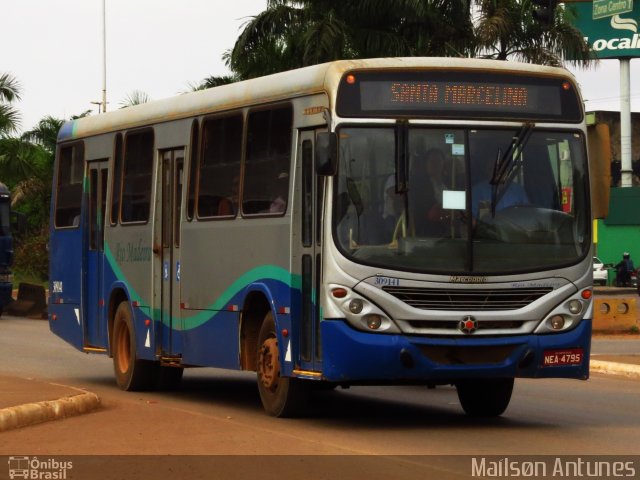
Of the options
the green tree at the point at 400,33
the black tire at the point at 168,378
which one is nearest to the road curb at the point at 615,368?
the black tire at the point at 168,378

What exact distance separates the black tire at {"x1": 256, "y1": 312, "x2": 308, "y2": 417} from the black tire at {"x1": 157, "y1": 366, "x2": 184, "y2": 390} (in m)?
3.48

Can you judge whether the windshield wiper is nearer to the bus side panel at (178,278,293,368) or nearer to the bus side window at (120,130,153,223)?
the bus side panel at (178,278,293,368)

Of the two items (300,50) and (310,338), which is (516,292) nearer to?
(310,338)

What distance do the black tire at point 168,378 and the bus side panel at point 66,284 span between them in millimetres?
1750

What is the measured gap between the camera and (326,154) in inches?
486

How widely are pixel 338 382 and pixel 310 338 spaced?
445 mm

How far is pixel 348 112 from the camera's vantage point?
12.6 m

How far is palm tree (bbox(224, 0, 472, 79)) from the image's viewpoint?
3981 centimetres

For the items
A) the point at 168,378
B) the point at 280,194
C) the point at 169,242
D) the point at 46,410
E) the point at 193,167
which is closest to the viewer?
the point at 46,410

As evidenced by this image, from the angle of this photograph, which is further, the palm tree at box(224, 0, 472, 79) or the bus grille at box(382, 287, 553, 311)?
the palm tree at box(224, 0, 472, 79)

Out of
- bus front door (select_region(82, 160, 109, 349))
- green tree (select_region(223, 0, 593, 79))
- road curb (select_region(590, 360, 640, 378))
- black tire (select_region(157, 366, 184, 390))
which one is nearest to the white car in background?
green tree (select_region(223, 0, 593, 79))

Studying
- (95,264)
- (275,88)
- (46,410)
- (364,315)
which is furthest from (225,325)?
(95,264)

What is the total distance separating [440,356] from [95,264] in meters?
6.99

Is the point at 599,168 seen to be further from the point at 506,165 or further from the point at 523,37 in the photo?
the point at 523,37
